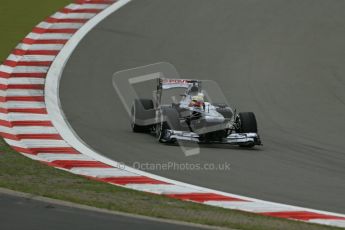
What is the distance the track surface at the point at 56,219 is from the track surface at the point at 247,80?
3.12 meters

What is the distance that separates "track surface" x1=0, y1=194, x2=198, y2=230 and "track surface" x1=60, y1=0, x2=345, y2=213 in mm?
3118

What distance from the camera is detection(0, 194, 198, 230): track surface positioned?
1042cm

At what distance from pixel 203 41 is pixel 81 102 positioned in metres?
5.63

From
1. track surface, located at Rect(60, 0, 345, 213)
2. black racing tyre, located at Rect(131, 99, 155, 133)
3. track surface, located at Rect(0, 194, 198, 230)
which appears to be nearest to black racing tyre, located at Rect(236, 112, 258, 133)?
track surface, located at Rect(60, 0, 345, 213)

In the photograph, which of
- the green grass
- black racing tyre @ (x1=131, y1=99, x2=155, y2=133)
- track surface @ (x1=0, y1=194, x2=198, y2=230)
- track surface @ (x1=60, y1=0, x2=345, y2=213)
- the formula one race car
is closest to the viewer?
track surface @ (x1=0, y1=194, x2=198, y2=230)

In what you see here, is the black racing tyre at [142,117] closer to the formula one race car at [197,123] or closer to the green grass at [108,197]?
the formula one race car at [197,123]

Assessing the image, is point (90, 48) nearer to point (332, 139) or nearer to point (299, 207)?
point (332, 139)

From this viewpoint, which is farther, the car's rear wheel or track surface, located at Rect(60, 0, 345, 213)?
the car's rear wheel

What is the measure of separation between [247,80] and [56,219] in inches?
498

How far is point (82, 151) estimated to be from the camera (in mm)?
16266

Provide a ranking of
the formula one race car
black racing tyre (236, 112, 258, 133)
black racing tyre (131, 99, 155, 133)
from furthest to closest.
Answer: black racing tyre (131, 99, 155, 133), black racing tyre (236, 112, 258, 133), the formula one race car

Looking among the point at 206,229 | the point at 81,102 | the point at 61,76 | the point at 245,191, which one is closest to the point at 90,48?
the point at 61,76

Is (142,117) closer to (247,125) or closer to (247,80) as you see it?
(247,125)

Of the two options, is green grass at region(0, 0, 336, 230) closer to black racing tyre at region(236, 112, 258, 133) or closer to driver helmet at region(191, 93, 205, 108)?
driver helmet at region(191, 93, 205, 108)
